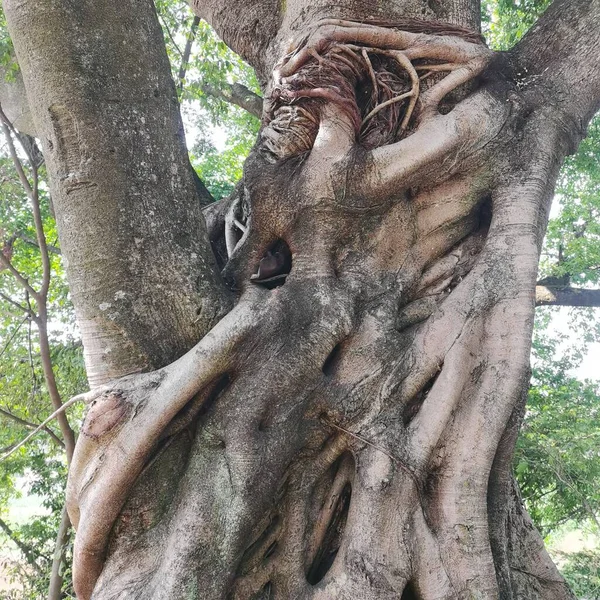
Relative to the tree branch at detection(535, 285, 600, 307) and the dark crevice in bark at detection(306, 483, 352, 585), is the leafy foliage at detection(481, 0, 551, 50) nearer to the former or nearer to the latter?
the tree branch at detection(535, 285, 600, 307)

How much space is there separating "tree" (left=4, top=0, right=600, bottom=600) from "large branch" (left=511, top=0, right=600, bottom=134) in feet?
0.05

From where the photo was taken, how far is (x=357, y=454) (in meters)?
1.80

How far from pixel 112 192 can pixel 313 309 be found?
2.53 feet

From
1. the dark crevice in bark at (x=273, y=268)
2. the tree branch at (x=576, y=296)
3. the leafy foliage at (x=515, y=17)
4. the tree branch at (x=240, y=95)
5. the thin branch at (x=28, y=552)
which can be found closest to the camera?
the dark crevice in bark at (x=273, y=268)

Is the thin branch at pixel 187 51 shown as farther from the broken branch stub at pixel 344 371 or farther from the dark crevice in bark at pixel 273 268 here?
the dark crevice in bark at pixel 273 268

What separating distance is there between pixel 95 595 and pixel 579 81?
104 inches

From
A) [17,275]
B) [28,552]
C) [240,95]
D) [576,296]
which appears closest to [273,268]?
[17,275]

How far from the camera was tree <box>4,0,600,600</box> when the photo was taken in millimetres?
1648

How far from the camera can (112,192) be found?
181 centimetres

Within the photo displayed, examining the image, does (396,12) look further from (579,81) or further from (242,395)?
(242,395)

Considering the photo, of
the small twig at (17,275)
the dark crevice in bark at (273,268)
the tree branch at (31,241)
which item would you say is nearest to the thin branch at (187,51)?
the tree branch at (31,241)

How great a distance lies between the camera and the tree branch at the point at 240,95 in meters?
5.10

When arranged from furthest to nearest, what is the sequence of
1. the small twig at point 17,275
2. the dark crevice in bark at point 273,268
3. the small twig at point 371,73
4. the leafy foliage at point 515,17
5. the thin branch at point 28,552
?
the thin branch at point 28,552, the leafy foliage at point 515,17, the small twig at point 17,275, the small twig at point 371,73, the dark crevice in bark at point 273,268

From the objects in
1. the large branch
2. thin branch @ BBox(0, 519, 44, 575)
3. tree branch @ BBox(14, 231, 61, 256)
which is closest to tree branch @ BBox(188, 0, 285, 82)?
the large branch
